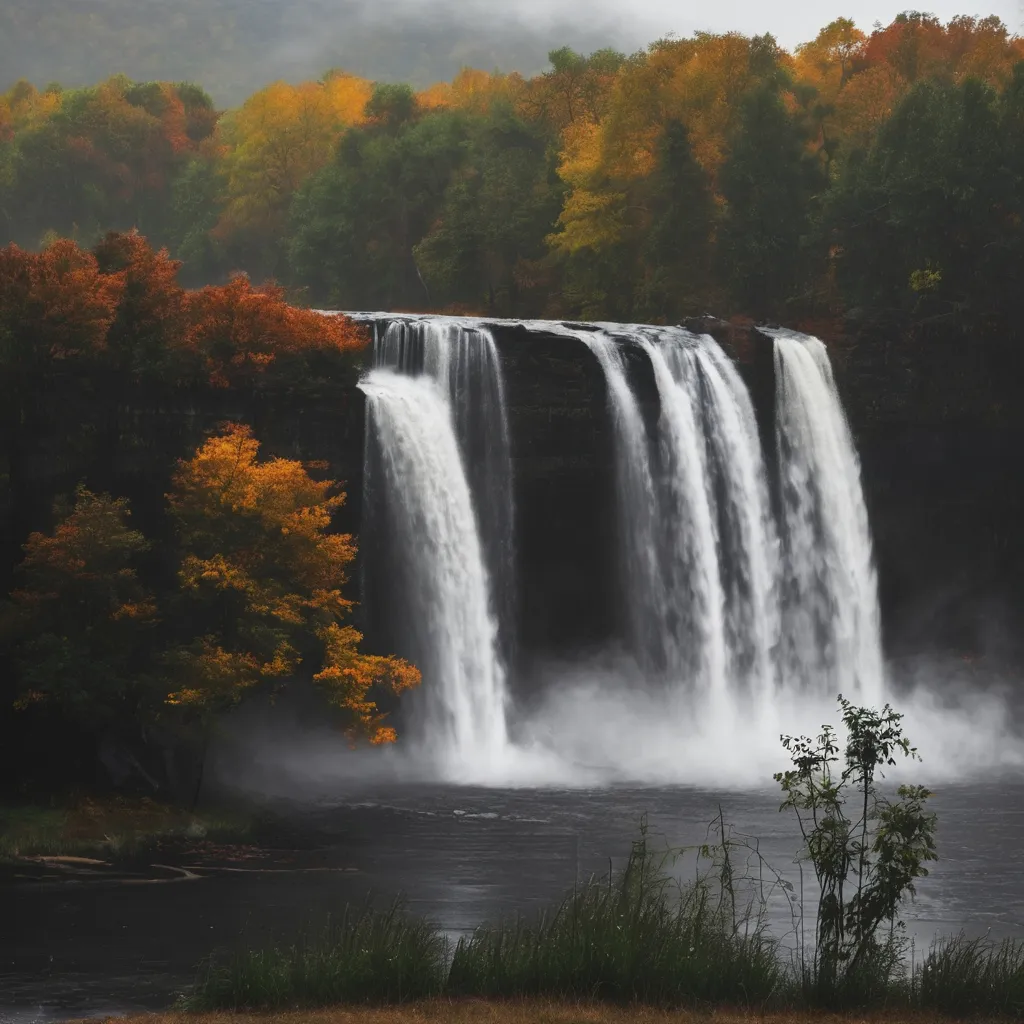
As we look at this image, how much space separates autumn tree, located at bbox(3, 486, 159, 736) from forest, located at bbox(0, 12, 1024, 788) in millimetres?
57

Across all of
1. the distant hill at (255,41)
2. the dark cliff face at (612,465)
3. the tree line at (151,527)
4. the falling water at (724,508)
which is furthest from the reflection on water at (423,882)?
the distant hill at (255,41)

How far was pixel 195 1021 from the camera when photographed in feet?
58.6

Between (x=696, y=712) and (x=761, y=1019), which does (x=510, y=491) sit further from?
(x=761, y=1019)

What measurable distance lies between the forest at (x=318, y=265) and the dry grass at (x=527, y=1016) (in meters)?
13.9

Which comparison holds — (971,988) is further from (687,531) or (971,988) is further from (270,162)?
(270,162)

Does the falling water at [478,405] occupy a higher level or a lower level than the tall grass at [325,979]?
higher

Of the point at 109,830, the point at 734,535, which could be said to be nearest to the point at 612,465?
the point at 734,535

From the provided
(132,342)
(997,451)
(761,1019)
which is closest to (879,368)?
(997,451)

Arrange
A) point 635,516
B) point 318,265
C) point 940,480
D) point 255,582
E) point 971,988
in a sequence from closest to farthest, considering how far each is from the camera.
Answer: point 971,988
point 255,582
point 635,516
point 940,480
point 318,265

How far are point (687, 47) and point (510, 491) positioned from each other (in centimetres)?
2752

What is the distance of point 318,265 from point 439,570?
117ft

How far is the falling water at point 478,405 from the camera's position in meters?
41.0

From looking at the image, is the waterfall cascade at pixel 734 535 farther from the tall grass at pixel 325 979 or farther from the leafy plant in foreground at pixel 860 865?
the tall grass at pixel 325 979

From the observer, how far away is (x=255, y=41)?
517 feet
